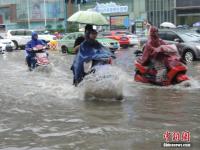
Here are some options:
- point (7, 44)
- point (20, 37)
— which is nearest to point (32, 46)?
point (7, 44)

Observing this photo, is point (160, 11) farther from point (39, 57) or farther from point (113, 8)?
point (39, 57)

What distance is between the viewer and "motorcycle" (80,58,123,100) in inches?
399

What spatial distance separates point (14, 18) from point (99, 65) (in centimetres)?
9518

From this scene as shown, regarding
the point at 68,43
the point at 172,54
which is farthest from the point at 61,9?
the point at 172,54

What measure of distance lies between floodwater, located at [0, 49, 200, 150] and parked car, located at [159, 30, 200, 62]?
9.32 meters

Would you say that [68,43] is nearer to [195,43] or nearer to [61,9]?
[195,43]

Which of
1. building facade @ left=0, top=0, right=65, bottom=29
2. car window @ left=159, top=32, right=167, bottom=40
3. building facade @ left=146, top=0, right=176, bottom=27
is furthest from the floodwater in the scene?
building facade @ left=0, top=0, right=65, bottom=29

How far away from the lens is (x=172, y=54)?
41.6ft

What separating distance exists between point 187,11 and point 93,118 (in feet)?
206

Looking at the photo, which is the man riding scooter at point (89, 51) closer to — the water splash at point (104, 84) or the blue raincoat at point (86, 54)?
the blue raincoat at point (86, 54)

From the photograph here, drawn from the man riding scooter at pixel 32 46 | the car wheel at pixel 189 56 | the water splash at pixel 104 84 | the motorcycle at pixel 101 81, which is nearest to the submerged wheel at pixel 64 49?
the car wheel at pixel 189 56

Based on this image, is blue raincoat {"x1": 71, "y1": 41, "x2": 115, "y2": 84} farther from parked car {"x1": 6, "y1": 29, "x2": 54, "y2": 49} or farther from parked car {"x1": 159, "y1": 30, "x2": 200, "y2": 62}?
parked car {"x1": 6, "y1": 29, "x2": 54, "y2": 49}

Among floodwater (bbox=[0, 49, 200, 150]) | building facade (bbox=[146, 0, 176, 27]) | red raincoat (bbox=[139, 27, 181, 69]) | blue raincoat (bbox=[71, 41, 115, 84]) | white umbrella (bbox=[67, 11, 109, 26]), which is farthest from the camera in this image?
building facade (bbox=[146, 0, 176, 27])

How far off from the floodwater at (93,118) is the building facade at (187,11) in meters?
56.7
